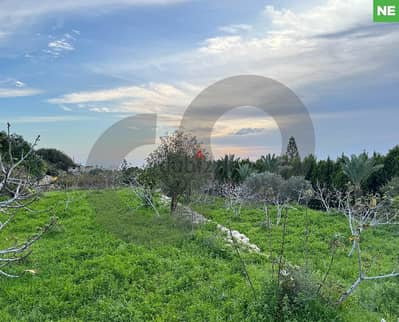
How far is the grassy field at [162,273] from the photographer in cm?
391

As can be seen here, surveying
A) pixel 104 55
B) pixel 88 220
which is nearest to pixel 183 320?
pixel 88 220

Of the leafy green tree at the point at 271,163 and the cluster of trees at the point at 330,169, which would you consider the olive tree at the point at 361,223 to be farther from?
the leafy green tree at the point at 271,163

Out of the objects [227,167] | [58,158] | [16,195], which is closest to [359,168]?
[227,167]

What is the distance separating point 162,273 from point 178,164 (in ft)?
16.5

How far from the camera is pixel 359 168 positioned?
11211 millimetres

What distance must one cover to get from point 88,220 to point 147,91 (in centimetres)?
406

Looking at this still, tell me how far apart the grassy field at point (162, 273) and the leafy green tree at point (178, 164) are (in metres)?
1.51

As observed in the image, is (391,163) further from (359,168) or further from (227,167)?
(227,167)

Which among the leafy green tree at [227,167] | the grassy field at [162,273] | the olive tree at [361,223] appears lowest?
the grassy field at [162,273]

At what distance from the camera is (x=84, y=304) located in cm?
414

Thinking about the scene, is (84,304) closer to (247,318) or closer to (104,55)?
(247,318)

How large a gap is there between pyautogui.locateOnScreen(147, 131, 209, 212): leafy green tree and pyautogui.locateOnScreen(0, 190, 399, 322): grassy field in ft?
4.95

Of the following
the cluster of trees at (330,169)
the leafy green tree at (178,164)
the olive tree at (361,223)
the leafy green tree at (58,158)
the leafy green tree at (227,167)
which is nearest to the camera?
the olive tree at (361,223)

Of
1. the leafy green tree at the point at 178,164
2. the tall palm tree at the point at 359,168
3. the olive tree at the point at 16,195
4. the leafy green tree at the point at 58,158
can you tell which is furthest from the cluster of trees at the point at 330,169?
the olive tree at the point at 16,195
